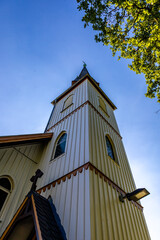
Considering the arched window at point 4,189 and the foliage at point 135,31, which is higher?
the foliage at point 135,31

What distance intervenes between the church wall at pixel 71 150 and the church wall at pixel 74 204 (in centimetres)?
50

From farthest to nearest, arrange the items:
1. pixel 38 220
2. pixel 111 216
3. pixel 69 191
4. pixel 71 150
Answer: pixel 71 150
pixel 69 191
pixel 111 216
pixel 38 220

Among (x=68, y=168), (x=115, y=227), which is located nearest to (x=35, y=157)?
(x=68, y=168)

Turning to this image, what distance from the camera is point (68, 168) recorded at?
475 cm

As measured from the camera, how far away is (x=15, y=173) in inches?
223

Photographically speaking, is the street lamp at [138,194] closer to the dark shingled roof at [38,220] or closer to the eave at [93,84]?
the dark shingled roof at [38,220]

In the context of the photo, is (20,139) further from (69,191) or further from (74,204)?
(74,204)

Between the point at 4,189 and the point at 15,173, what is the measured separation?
2.08 ft

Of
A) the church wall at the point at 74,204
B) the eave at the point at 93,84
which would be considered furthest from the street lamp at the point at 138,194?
the eave at the point at 93,84

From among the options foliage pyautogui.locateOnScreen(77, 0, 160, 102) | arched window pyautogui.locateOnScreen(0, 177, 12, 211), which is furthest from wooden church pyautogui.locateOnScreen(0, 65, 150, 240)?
foliage pyautogui.locateOnScreen(77, 0, 160, 102)

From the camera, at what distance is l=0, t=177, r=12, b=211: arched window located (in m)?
5.08

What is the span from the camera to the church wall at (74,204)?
121 inches

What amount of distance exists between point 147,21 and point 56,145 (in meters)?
6.31

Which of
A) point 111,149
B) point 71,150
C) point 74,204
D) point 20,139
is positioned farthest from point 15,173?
point 111,149
